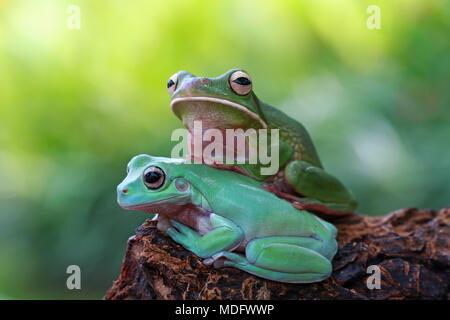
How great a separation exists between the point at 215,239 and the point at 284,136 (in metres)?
0.74

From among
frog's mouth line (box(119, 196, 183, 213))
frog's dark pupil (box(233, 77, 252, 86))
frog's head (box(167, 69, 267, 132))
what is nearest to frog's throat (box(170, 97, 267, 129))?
frog's head (box(167, 69, 267, 132))

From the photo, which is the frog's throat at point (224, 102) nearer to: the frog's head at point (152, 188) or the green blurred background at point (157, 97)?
the frog's head at point (152, 188)

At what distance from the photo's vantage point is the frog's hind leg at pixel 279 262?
5.60 feet

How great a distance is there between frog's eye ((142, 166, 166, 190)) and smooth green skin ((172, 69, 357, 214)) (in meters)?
0.35

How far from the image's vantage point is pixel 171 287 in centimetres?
170

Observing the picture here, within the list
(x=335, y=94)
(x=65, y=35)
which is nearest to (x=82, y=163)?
(x=65, y=35)

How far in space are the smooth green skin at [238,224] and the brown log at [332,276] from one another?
0.19 ft

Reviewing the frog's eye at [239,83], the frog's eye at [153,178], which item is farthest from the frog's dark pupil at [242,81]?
the frog's eye at [153,178]

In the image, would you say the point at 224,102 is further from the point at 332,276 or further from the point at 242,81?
the point at 332,276

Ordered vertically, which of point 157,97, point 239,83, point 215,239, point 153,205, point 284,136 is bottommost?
point 215,239

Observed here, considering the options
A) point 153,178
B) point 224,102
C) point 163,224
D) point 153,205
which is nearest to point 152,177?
point 153,178

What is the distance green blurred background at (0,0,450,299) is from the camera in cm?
360

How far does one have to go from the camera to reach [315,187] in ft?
6.94
